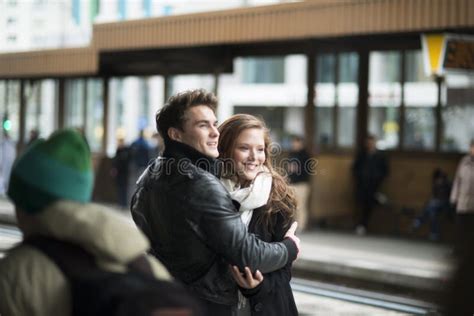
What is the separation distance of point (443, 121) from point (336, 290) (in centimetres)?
528

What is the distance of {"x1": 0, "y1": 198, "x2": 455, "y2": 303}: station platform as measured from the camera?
10914 millimetres

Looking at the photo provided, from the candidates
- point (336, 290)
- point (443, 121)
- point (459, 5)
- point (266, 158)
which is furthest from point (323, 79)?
point (266, 158)

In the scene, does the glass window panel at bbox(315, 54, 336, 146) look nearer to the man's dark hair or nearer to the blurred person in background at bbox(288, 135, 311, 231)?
the blurred person in background at bbox(288, 135, 311, 231)

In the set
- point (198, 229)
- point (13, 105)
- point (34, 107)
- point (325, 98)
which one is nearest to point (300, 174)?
point (325, 98)

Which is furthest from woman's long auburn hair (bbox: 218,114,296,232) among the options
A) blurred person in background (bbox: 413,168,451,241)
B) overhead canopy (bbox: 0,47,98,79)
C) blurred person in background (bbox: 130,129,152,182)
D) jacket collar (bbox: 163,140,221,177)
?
blurred person in background (bbox: 130,129,152,182)

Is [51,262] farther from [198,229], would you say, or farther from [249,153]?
[249,153]

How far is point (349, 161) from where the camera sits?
52.4ft

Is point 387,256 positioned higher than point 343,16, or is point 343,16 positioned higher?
point 343,16

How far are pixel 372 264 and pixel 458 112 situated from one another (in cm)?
398

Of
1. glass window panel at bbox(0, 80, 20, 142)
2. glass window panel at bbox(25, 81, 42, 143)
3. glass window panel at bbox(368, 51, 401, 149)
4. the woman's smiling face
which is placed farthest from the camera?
glass window panel at bbox(0, 80, 20, 142)

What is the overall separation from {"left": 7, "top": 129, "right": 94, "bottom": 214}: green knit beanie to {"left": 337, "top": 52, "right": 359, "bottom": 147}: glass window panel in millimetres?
13770

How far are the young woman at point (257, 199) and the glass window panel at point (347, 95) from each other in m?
12.0

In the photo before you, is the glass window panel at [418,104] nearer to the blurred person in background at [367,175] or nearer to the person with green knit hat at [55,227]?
the blurred person in background at [367,175]

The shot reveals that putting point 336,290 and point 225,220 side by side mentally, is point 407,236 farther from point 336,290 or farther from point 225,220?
point 225,220
